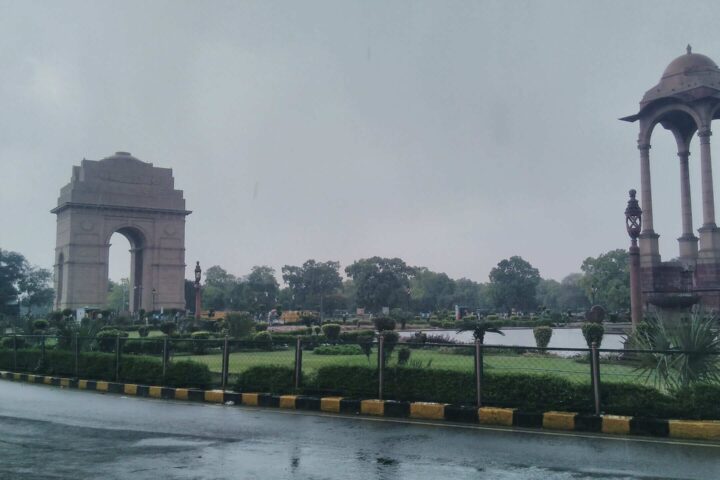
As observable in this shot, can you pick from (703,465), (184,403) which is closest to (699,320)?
(703,465)

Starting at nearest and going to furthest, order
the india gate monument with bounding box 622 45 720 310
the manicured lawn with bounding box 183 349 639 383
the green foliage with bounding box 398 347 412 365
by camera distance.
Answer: the green foliage with bounding box 398 347 412 365, the manicured lawn with bounding box 183 349 639 383, the india gate monument with bounding box 622 45 720 310

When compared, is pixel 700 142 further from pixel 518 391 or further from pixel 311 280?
pixel 311 280

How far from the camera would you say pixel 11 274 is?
62500 millimetres

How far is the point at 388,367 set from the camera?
9859 mm

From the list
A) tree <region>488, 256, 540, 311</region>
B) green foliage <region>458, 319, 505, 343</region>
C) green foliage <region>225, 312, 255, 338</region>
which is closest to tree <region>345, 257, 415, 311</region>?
tree <region>488, 256, 540, 311</region>

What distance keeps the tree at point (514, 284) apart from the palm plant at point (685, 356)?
71146 millimetres

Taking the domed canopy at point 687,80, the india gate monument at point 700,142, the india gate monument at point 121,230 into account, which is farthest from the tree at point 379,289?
the domed canopy at point 687,80

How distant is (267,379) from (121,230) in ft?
173

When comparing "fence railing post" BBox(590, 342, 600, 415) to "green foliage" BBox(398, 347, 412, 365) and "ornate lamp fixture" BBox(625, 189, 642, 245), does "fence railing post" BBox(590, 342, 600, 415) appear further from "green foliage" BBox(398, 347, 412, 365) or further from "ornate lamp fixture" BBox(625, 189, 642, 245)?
"ornate lamp fixture" BBox(625, 189, 642, 245)

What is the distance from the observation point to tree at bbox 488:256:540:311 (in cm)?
7912

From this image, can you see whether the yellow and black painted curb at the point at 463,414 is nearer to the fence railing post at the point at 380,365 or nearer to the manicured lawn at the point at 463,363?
the fence railing post at the point at 380,365

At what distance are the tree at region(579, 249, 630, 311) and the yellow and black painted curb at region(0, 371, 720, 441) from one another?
58.0 metres

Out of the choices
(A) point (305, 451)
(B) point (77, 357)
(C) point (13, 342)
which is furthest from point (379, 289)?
(A) point (305, 451)

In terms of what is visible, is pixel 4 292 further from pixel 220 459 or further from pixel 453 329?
pixel 220 459
